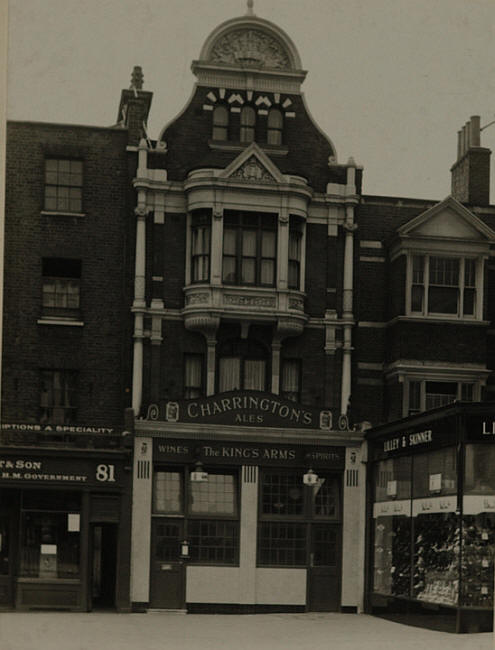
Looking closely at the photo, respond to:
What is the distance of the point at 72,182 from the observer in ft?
95.3

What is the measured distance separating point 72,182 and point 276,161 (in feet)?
15.4

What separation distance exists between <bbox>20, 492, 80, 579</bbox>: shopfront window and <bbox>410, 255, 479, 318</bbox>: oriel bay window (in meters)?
9.20

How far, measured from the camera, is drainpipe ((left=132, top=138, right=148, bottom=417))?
29.0 meters

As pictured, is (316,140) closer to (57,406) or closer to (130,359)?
(130,359)

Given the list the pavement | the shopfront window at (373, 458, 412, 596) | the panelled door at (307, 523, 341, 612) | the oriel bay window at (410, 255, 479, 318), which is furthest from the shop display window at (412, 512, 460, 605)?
the oriel bay window at (410, 255, 479, 318)

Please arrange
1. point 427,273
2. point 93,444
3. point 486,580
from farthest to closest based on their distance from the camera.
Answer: point 427,273 → point 93,444 → point 486,580

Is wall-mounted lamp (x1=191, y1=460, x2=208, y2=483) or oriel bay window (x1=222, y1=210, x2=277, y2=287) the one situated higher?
oriel bay window (x1=222, y1=210, x2=277, y2=287)

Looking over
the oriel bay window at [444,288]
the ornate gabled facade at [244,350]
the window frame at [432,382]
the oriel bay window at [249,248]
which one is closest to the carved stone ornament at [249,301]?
the ornate gabled facade at [244,350]

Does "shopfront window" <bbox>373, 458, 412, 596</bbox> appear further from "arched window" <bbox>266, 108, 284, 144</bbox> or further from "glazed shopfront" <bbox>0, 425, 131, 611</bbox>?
"arched window" <bbox>266, 108, 284, 144</bbox>

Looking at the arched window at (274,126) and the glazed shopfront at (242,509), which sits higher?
the arched window at (274,126)

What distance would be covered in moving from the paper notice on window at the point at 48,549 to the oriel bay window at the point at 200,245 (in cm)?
671

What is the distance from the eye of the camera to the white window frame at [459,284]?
97.4 feet

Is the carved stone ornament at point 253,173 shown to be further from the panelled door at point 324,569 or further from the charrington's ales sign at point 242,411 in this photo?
the panelled door at point 324,569

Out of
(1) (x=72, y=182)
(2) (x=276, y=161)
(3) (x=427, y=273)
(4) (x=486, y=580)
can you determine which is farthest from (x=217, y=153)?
(4) (x=486, y=580)
